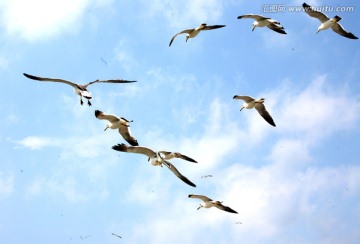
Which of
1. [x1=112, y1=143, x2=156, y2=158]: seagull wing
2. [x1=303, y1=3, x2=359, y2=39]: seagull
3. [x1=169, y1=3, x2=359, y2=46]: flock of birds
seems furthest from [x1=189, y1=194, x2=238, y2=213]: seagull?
[x1=303, y1=3, x2=359, y2=39]: seagull

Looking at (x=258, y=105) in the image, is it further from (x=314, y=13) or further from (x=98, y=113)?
(x=98, y=113)

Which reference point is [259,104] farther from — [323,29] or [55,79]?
[55,79]

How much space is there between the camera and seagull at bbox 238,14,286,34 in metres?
25.8

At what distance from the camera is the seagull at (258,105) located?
25500mm

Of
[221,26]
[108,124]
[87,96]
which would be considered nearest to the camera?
[87,96]

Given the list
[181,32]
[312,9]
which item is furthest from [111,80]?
[312,9]

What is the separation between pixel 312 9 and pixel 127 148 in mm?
9883

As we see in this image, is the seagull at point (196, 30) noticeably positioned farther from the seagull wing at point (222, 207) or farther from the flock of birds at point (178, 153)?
the seagull wing at point (222, 207)

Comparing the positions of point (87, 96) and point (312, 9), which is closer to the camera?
point (87, 96)

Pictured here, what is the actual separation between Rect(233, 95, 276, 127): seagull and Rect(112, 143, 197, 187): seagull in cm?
A: 380

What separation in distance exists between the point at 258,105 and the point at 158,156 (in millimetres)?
5663

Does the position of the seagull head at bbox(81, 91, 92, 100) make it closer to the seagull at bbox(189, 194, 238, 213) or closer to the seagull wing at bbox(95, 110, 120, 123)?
the seagull wing at bbox(95, 110, 120, 123)

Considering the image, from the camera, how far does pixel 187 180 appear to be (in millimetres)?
23531

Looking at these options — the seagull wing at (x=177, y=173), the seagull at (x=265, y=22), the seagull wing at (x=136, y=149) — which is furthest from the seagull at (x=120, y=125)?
the seagull at (x=265, y=22)
